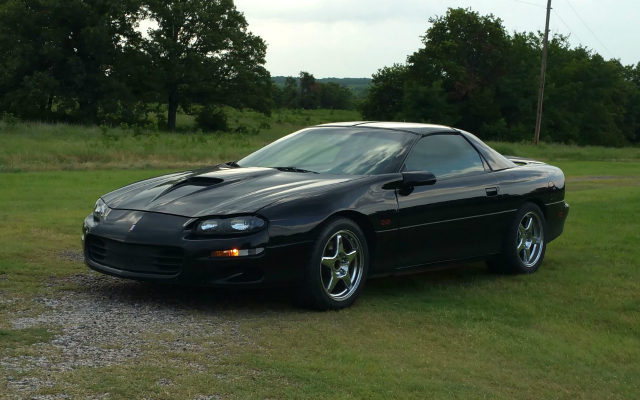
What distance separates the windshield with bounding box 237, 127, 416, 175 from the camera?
7.14 m

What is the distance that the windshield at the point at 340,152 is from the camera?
7.14 meters

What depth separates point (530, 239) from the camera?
27.7 feet

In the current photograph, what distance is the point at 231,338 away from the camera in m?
5.44

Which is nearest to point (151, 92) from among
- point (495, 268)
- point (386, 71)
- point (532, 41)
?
point (386, 71)

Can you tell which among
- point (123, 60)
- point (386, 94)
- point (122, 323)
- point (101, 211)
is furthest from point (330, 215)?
point (386, 94)

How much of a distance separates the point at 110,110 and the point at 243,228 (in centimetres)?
5351

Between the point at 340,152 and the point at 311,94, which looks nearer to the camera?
the point at 340,152

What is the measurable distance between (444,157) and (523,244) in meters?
1.31

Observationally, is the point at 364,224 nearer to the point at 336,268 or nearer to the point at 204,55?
the point at 336,268

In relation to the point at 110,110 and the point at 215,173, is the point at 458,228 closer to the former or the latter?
the point at 215,173

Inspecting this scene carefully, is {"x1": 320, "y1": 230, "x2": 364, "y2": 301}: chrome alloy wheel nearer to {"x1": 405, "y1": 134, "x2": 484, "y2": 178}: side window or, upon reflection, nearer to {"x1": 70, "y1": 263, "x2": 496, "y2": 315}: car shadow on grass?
{"x1": 70, "y1": 263, "x2": 496, "y2": 315}: car shadow on grass

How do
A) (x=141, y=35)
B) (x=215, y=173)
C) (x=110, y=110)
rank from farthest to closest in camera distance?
(x=141, y=35), (x=110, y=110), (x=215, y=173)

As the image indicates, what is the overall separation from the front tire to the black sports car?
0.03ft

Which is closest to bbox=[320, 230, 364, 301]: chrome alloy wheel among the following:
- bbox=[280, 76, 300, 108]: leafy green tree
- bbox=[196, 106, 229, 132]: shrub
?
bbox=[196, 106, 229, 132]: shrub
